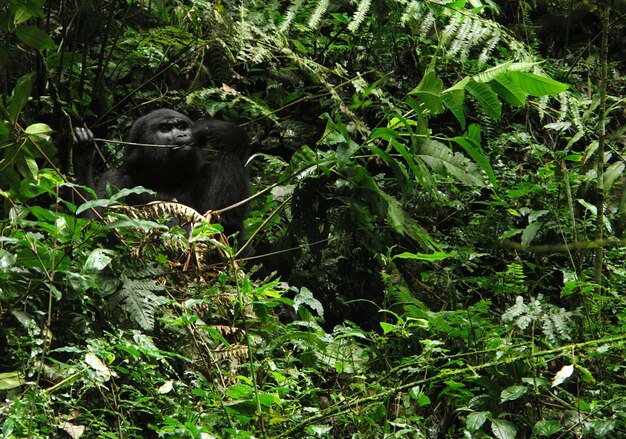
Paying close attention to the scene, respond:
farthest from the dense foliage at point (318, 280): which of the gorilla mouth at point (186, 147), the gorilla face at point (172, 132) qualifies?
the gorilla mouth at point (186, 147)

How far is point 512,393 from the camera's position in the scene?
3.74 m

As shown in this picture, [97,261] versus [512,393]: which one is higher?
[512,393]

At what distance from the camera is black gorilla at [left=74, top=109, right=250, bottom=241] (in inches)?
253

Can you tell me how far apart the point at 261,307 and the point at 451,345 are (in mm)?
1307

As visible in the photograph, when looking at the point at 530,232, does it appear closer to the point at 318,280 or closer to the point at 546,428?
the point at 318,280

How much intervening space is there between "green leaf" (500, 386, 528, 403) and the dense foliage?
0.04 ft

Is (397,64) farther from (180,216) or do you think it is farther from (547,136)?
(180,216)

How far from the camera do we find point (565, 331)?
421cm

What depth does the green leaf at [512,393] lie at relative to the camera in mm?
3711

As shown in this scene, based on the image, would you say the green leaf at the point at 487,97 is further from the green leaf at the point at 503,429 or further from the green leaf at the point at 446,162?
the green leaf at the point at 503,429

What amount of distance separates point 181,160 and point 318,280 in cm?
167

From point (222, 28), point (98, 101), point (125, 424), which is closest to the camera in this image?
point (125, 424)

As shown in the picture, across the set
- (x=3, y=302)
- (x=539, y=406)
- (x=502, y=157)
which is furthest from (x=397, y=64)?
(x=3, y=302)

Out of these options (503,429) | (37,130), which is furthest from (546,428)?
(37,130)
